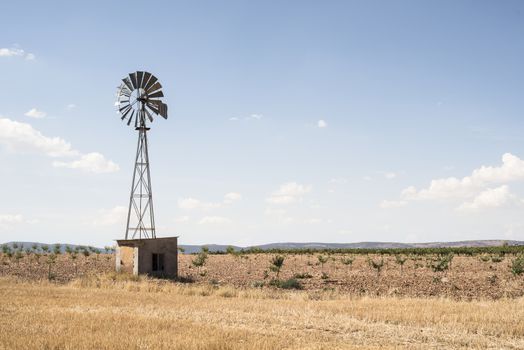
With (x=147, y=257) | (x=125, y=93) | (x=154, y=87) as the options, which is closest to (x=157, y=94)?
(x=154, y=87)

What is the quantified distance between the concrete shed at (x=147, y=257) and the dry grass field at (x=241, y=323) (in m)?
10.5

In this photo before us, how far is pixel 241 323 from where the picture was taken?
16109 millimetres

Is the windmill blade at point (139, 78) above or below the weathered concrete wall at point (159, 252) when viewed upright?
above

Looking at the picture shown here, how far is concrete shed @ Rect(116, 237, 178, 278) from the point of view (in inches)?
1348

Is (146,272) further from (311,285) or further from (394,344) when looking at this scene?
(394,344)

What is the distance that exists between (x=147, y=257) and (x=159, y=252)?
1076mm

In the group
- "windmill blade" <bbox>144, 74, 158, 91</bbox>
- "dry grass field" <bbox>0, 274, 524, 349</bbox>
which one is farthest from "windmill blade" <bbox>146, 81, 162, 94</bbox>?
"dry grass field" <bbox>0, 274, 524, 349</bbox>

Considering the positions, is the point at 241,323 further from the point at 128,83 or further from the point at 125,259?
the point at 128,83

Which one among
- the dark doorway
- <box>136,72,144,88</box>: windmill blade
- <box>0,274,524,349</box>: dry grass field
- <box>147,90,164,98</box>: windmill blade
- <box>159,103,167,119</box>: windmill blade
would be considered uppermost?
<box>136,72,144,88</box>: windmill blade

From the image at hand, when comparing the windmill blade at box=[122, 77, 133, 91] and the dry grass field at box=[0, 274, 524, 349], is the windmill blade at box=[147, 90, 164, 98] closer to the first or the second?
the windmill blade at box=[122, 77, 133, 91]

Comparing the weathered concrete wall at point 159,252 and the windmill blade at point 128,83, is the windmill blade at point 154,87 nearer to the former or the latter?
the windmill blade at point 128,83

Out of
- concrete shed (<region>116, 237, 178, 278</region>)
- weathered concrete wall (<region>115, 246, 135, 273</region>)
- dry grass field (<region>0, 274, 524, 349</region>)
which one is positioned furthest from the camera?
weathered concrete wall (<region>115, 246, 135, 273</region>)

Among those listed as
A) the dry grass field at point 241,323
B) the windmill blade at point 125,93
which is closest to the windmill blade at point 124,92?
the windmill blade at point 125,93

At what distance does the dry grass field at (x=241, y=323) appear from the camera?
12680mm
